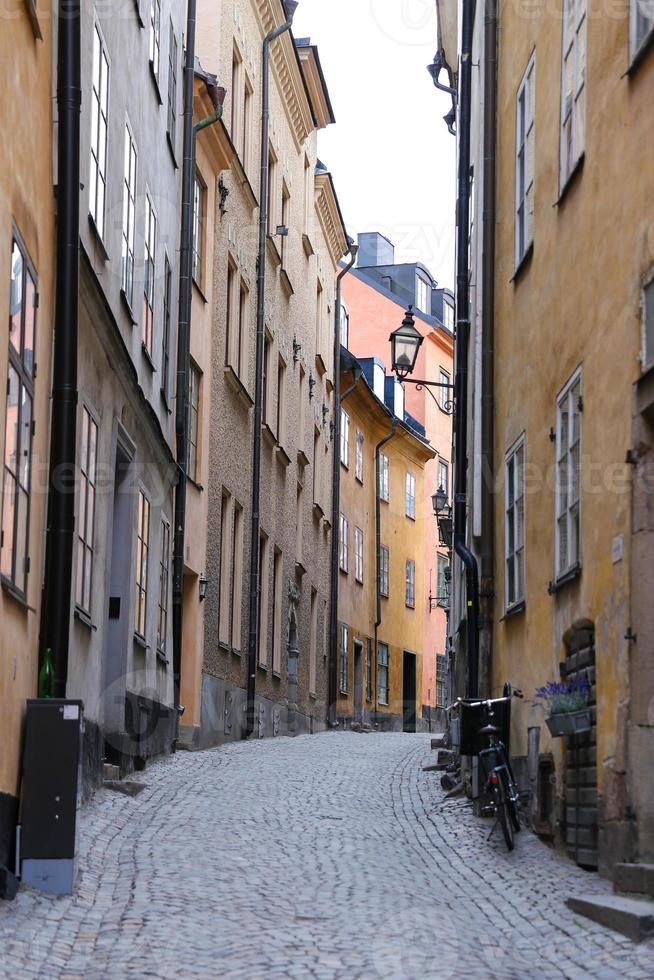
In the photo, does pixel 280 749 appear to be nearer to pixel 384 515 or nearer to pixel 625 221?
pixel 625 221

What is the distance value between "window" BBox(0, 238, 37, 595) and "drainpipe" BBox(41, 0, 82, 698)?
0.47 m

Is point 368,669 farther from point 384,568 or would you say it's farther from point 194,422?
point 194,422

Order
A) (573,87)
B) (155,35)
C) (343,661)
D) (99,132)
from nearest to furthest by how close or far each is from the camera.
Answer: (573,87) < (99,132) < (155,35) < (343,661)

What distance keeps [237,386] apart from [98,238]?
32.4ft

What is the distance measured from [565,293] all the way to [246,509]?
12.9 metres

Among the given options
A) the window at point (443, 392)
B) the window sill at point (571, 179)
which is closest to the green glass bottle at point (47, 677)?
→ the window sill at point (571, 179)

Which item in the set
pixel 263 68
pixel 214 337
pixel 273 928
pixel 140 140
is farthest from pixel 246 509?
pixel 273 928

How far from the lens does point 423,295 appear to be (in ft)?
165

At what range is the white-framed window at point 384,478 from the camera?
136 feet

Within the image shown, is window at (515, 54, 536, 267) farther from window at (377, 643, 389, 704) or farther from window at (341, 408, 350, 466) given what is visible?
window at (377, 643, 389, 704)

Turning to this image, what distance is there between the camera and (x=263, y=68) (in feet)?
81.6

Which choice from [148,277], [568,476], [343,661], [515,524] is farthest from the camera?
[343,661]

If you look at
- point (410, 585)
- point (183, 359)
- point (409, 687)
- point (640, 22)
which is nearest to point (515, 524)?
point (640, 22)

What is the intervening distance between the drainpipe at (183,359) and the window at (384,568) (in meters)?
22.6
